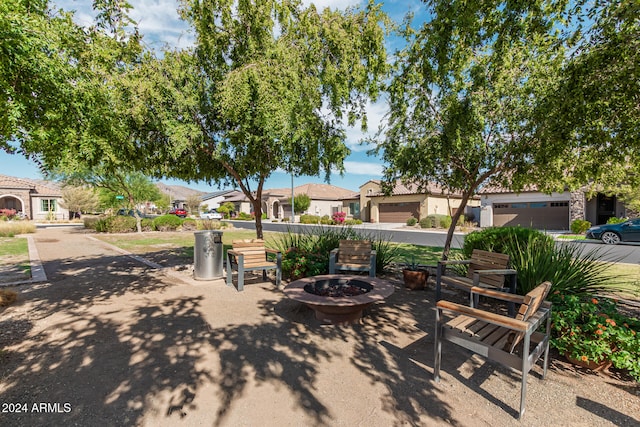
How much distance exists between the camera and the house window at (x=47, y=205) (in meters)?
37.0

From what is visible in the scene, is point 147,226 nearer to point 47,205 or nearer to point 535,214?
point 47,205

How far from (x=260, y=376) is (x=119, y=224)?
22877 millimetres

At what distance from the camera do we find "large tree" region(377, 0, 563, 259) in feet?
14.8

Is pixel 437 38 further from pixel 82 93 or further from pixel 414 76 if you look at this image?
pixel 82 93

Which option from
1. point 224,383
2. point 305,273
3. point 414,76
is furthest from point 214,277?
point 414,76

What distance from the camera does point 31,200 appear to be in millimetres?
36281

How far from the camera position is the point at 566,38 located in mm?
4199

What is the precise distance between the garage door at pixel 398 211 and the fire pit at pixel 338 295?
Result: 83.9 ft

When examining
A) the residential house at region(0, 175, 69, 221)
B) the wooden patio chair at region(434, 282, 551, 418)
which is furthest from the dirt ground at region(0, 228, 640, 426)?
the residential house at region(0, 175, 69, 221)

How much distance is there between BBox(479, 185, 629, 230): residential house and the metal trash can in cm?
1835

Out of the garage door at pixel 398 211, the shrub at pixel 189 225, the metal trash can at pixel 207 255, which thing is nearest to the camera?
the metal trash can at pixel 207 255

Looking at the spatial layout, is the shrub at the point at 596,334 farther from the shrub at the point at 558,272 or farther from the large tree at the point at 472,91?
the large tree at the point at 472,91

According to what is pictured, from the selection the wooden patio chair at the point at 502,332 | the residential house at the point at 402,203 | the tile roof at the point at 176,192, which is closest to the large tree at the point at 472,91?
the wooden patio chair at the point at 502,332

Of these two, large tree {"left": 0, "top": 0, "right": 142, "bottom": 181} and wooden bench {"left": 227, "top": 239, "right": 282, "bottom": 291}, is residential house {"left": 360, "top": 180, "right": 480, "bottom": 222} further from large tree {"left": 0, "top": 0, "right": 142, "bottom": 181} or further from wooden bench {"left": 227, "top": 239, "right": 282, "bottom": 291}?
large tree {"left": 0, "top": 0, "right": 142, "bottom": 181}
